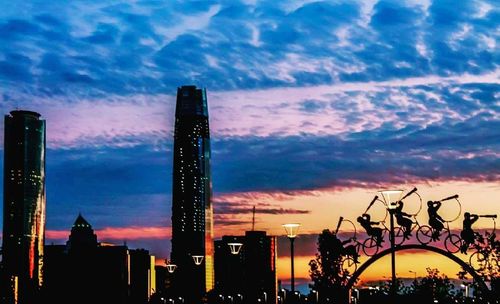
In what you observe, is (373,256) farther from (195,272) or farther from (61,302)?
(61,302)

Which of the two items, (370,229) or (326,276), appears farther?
(326,276)

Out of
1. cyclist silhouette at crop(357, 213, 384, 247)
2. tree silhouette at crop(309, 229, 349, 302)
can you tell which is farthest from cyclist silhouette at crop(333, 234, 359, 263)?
tree silhouette at crop(309, 229, 349, 302)

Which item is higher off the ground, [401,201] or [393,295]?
[401,201]

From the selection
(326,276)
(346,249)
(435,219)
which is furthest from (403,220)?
(326,276)

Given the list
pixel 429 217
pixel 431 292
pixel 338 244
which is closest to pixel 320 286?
pixel 431 292

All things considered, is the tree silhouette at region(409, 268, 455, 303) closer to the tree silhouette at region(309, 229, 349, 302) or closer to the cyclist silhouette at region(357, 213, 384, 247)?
the tree silhouette at region(309, 229, 349, 302)

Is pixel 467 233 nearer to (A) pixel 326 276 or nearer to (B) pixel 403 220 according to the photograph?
(B) pixel 403 220

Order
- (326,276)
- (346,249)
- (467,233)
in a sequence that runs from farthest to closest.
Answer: (326,276)
(346,249)
(467,233)

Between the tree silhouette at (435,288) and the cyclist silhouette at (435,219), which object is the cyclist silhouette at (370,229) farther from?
the tree silhouette at (435,288)

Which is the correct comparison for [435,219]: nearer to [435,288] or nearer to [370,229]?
[370,229]

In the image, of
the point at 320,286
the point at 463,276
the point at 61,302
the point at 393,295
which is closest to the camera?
the point at 393,295

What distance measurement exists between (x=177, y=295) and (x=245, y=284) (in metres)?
70.6

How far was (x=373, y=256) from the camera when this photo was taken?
123 feet

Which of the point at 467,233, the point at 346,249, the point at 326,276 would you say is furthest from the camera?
the point at 326,276
